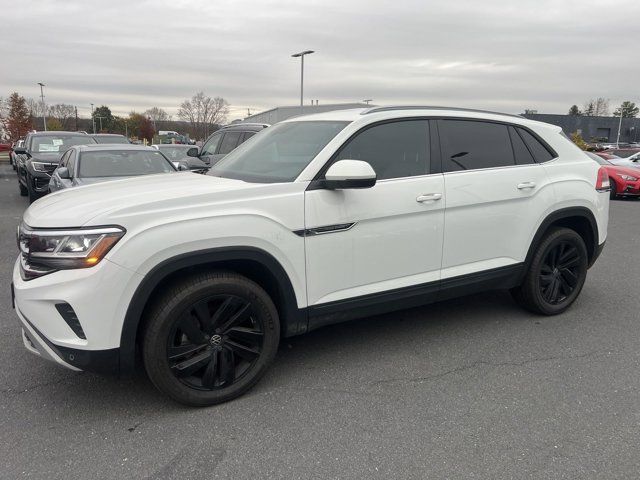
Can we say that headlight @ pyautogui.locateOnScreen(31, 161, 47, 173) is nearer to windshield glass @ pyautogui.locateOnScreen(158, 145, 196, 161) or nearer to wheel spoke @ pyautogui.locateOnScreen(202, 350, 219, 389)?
windshield glass @ pyautogui.locateOnScreen(158, 145, 196, 161)

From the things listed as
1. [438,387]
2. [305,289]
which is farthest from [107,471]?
[438,387]

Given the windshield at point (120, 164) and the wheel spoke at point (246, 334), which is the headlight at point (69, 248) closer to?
the wheel spoke at point (246, 334)

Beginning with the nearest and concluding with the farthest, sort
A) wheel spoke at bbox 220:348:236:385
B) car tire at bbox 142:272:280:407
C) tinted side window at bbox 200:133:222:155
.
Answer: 1. car tire at bbox 142:272:280:407
2. wheel spoke at bbox 220:348:236:385
3. tinted side window at bbox 200:133:222:155

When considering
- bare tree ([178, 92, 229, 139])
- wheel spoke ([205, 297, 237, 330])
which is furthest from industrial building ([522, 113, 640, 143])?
wheel spoke ([205, 297, 237, 330])

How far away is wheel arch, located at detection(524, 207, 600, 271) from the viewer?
4.19 meters

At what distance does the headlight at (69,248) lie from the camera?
255 centimetres

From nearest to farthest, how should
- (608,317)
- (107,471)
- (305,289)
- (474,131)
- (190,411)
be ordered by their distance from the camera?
(107,471), (190,411), (305,289), (474,131), (608,317)

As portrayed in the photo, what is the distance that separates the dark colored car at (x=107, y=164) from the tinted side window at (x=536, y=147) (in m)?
5.60

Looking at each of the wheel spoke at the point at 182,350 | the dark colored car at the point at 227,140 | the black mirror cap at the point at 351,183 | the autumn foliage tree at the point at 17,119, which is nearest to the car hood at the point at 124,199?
the black mirror cap at the point at 351,183

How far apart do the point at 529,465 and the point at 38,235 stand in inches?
111

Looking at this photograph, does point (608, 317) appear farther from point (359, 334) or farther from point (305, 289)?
point (305, 289)

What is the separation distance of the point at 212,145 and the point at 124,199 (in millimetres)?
9722

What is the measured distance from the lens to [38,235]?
2697mm

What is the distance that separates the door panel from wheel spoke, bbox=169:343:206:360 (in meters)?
0.77
